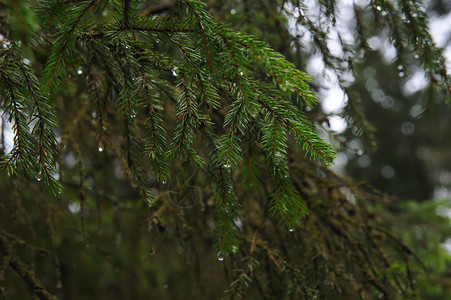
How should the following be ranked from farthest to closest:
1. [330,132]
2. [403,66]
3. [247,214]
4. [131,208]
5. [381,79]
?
[381,79]
[131,208]
[330,132]
[247,214]
[403,66]

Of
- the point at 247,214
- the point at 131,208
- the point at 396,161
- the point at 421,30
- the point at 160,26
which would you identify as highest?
the point at 396,161

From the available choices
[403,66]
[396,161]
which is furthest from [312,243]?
[396,161]

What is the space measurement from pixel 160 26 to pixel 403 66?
1291mm

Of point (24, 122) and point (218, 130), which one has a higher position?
point (218, 130)

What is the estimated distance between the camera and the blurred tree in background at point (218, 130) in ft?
3.29

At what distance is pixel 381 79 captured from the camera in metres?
9.26

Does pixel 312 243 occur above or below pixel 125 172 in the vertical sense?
below

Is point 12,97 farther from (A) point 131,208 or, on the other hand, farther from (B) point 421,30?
(A) point 131,208

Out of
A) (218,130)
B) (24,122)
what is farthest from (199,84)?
(218,130)

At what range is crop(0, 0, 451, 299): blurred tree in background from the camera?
3.29 ft

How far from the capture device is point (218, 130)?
184 centimetres

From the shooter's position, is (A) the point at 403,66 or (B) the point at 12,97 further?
(A) the point at 403,66

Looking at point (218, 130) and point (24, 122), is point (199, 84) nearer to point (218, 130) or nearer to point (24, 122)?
point (24, 122)

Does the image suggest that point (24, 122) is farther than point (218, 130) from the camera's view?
No
